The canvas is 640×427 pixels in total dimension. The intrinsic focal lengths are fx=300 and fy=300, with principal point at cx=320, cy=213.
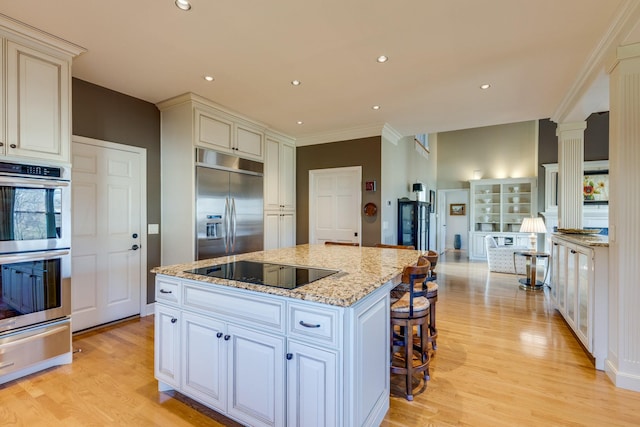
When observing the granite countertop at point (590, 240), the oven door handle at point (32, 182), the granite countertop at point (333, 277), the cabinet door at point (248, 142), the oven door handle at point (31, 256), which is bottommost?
the granite countertop at point (333, 277)

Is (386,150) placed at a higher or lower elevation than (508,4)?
lower

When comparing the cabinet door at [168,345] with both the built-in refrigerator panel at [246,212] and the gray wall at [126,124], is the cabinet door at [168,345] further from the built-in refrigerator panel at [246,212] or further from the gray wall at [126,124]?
the built-in refrigerator panel at [246,212]

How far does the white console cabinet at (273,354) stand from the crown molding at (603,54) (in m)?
2.46

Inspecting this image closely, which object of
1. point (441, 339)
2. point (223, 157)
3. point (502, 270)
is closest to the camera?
point (441, 339)

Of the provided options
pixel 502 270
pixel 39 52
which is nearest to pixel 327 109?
pixel 39 52

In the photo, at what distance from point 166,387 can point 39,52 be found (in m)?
2.80

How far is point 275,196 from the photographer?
5156 mm

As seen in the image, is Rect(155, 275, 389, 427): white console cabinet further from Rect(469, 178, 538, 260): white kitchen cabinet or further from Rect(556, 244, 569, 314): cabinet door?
Rect(469, 178, 538, 260): white kitchen cabinet

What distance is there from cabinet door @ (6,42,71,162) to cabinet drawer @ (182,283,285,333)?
1805 mm

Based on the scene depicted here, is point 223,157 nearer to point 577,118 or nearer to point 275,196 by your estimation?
point 275,196

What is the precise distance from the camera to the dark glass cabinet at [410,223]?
555 centimetres

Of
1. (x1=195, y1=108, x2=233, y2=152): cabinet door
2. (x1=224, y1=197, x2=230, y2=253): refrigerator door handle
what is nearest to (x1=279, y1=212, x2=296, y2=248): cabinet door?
(x1=224, y1=197, x2=230, y2=253): refrigerator door handle

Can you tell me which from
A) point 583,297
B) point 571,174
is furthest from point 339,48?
point 571,174

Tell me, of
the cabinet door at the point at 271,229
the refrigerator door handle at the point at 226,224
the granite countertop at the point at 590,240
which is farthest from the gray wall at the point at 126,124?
the granite countertop at the point at 590,240
